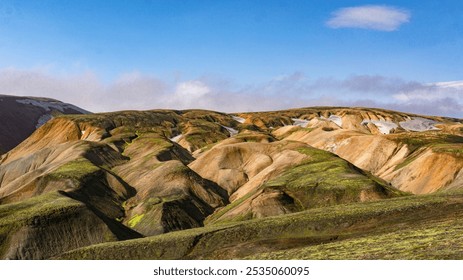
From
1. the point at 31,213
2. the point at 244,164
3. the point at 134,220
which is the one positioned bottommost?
the point at 134,220

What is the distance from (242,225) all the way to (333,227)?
11145 millimetres

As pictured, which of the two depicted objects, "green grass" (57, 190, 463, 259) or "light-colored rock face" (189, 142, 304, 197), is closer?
"green grass" (57, 190, 463, 259)

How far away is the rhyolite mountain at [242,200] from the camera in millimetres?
53688

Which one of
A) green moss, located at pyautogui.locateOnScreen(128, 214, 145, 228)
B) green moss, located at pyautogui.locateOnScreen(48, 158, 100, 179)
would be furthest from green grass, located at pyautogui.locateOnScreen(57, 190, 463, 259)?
green moss, located at pyautogui.locateOnScreen(48, 158, 100, 179)

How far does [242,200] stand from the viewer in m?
105

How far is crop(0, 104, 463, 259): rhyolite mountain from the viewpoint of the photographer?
53.7 meters

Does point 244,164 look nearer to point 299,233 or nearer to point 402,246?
point 299,233

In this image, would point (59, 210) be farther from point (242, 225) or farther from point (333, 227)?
point (333, 227)

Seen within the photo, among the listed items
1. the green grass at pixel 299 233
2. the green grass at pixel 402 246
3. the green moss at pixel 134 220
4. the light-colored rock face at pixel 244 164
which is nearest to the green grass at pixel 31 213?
the green grass at pixel 299 233

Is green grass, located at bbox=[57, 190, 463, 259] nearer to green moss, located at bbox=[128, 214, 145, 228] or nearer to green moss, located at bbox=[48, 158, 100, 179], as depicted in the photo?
green moss, located at bbox=[128, 214, 145, 228]

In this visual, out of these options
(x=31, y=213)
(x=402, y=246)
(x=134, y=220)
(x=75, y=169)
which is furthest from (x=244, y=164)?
(x=402, y=246)

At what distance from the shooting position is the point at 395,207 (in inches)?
2457
